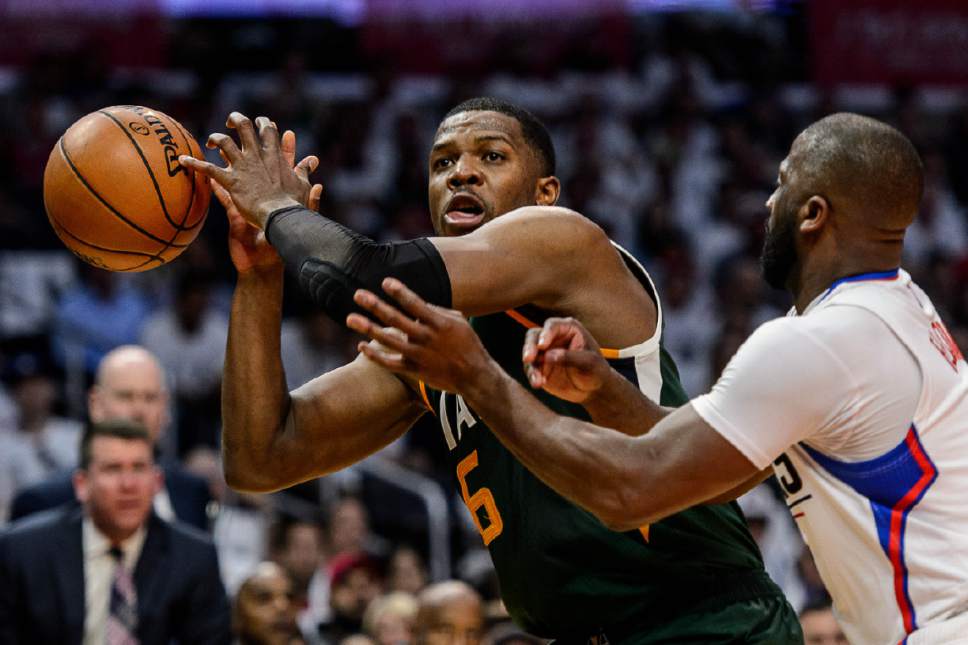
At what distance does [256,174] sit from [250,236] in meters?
0.31

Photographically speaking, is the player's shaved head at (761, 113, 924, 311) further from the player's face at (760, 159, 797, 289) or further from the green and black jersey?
the green and black jersey

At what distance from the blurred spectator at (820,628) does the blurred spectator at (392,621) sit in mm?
1801

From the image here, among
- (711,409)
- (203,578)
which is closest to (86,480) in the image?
(203,578)

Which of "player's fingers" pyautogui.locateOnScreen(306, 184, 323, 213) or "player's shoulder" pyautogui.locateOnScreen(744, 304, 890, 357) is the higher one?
"player's fingers" pyautogui.locateOnScreen(306, 184, 323, 213)

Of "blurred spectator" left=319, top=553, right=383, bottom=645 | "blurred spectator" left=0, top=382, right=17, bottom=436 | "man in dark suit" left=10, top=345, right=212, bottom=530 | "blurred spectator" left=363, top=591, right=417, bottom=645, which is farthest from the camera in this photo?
"blurred spectator" left=0, top=382, right=17, bottom=436

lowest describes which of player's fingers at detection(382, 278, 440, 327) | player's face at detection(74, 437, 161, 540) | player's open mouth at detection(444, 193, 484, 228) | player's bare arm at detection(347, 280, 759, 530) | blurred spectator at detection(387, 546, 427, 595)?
blurred spectator at detection(387, 546, 427, 595)

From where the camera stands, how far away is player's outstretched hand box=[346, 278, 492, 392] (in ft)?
10.2

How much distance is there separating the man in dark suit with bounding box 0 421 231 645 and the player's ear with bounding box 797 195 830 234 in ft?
10.8

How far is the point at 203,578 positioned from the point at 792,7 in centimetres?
1062

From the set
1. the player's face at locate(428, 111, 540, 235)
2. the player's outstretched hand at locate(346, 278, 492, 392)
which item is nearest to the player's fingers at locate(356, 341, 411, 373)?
the player's outstretched hand at locate(346, 278, 492, 392)

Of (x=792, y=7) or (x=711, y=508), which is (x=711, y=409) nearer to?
(x=711, y=508)

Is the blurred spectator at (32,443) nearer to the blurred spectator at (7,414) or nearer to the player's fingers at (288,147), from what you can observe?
the blurred spectator at (7,414)

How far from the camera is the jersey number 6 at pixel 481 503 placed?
3895 millimetres

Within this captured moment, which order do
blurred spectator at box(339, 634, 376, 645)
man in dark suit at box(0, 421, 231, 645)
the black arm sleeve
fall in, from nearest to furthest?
1. the black arm sleeve
2. man in dark suit at box(0, 421, 231, 645)
3. blurred spectator at box(339, 634, 376, 645)
